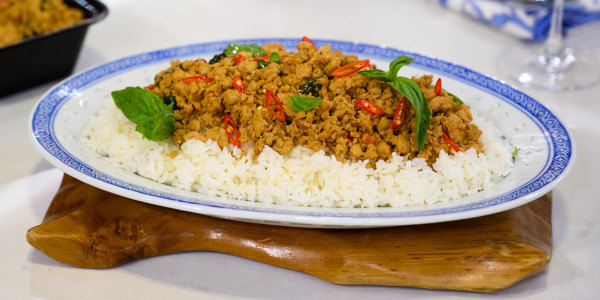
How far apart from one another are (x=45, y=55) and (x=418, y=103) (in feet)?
8.19

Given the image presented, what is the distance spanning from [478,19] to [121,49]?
9.96ft

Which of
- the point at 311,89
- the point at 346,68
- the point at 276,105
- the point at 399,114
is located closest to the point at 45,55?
the point at 276,105

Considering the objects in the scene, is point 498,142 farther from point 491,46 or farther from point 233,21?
point 233,21

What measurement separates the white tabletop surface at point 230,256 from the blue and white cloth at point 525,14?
0.10 meters


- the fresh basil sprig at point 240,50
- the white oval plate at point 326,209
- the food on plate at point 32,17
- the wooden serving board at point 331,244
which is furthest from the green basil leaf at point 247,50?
the food on plate at point 32,17

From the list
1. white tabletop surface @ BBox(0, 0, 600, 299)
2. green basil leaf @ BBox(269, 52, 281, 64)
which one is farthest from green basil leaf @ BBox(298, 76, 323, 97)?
white tabletop surface @ BBox(0, 0, 600, 299)

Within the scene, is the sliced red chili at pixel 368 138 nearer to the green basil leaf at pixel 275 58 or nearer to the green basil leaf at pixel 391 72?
the green basil leaf at pixel 391 72

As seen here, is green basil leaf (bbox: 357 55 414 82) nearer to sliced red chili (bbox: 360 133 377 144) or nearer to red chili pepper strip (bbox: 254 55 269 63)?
sliced red chili (bbox: 360 133 377 144)

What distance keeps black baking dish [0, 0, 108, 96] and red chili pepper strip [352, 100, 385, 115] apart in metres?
2.02

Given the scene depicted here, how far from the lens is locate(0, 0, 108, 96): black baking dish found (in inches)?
141

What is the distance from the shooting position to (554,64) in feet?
14.7

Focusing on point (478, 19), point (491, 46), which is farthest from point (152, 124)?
point (478, 19)

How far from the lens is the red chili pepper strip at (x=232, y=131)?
9.04ft

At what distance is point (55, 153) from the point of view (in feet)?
8.53
